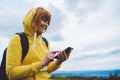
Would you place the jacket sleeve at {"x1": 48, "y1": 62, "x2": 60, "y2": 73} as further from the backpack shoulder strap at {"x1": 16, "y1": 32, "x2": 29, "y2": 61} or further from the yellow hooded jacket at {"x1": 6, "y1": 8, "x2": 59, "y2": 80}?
the backpack shoulder strap at {"x1": 16, "y1": 32, "x2": 29, "y2": 61}

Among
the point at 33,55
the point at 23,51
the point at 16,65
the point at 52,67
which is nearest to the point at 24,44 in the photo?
the point at 23,51

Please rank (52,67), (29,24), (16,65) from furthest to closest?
(52,67) → (29,24) → (16,65)

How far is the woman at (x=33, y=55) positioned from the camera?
508 centimetres

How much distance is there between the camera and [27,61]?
525 centimetres

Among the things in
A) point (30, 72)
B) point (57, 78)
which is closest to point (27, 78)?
point (30, 72)

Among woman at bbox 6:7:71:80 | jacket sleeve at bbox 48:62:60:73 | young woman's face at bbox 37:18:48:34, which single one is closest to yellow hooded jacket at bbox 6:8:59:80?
woman at bbox 6:7:71:80

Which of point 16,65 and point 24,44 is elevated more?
point 24,44

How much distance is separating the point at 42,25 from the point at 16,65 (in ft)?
2.70

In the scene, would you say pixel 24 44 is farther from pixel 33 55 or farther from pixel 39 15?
pixel 39 15

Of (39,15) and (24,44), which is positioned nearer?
(24,44)

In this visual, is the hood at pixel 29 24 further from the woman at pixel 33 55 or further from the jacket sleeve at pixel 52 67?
the jacket sleeve at pixel 52 67

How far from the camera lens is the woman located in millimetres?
5082

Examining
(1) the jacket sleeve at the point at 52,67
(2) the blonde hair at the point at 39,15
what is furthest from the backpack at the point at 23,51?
(1) the jacket sleeve at the point at 52,67

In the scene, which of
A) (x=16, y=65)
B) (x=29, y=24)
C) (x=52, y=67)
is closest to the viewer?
(x=16, y=65)
